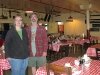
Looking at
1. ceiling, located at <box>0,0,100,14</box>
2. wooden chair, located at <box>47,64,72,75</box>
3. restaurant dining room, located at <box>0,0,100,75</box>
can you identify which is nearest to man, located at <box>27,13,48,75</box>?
restaurant dining room, located at <box>0,0,100,75</box>

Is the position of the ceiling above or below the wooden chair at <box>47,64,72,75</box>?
above

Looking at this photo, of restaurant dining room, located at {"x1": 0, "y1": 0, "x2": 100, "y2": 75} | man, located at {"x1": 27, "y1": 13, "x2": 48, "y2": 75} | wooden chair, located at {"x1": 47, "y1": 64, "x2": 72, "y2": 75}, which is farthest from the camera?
man, located at {"x1": 27, "y1": 13, "x2": 48, "y2": 75}

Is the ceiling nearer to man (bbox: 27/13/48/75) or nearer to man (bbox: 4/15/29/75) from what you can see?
man (bbox: 27/13/48/75)

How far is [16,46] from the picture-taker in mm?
4332

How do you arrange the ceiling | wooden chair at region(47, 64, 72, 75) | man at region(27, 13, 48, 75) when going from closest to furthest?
1. wooden chair at region(47, 64, 72, 75)
2. man at region(27, 13, 48, 75)
3. the ceiling

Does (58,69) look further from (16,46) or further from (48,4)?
(48,4)

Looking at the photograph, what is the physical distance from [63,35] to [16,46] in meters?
13.9

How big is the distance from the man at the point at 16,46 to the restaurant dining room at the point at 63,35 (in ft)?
1.89

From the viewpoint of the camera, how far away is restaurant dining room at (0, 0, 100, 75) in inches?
154

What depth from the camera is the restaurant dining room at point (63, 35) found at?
12.8 feet

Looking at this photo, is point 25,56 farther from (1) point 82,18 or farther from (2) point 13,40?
(1) point 82,18

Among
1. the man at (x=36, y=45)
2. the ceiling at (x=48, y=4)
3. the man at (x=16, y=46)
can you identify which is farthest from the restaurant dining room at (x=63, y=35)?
the man at (x=16, y=46)

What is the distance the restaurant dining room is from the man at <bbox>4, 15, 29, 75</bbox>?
0.58m

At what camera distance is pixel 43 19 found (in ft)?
75.1
